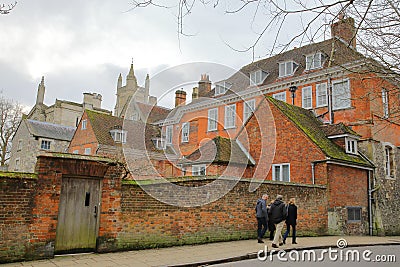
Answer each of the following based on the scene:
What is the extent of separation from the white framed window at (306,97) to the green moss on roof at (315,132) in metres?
3.33

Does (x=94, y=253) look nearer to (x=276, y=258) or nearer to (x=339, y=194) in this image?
(x=276, y=258)

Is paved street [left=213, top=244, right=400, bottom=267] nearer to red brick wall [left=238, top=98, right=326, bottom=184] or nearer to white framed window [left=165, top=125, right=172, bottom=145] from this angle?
red brick wall [left=238, top=98, right=326, bottom=184]

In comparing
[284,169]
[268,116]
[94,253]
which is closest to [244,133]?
[268,116]

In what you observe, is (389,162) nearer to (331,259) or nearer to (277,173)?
(277,173)

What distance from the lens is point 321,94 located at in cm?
2462

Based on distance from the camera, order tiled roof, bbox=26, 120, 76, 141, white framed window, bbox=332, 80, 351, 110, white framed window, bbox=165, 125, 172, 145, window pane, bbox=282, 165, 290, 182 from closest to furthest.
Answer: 1. white framed window, bbox=165, 125, 172, 145
2. window pane, bbox=282, 165, 290, 182
3. white framed window, bbox=332, 80, 351, 110
4. tiled roof, bbox=26, 120, 76, 141

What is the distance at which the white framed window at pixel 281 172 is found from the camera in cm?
1911

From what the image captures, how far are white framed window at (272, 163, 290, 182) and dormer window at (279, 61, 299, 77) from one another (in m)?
10.7

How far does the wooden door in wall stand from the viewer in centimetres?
908

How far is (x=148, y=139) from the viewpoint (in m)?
23.5

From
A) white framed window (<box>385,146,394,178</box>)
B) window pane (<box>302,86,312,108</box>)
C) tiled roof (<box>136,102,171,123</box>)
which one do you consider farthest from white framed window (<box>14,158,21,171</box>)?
white framed window (<box>385,146,394,178</box>)

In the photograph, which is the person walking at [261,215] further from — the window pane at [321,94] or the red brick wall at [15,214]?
the window pane at [321,94]

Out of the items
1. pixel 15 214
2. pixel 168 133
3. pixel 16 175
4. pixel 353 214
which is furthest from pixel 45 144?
pixel 15 214

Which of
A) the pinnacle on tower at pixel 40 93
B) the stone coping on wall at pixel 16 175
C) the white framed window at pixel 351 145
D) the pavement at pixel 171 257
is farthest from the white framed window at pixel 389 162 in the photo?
the pinnacle on tower at pixel 40 93
